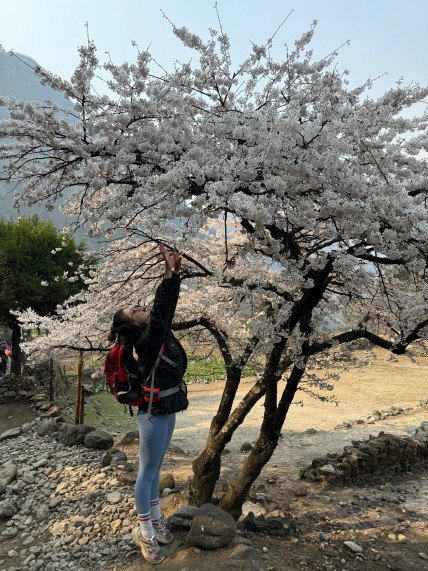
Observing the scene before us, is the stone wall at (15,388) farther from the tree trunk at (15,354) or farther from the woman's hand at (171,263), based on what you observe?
the woman's hand at (171,263)

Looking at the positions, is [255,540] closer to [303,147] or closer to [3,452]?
[303,147]

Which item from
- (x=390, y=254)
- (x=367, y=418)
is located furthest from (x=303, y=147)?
(x=367, y=418)

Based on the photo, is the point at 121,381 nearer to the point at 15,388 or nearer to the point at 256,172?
the point at 256,172

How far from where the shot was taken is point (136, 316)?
9.67ft

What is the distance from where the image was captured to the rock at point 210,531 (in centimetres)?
314

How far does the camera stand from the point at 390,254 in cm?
279

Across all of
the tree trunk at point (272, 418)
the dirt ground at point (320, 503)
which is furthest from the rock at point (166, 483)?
the tree trunk at point (272, 418)

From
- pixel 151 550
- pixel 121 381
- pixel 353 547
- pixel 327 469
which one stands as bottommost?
pixel 327 469

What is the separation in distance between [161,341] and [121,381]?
480 millimetres

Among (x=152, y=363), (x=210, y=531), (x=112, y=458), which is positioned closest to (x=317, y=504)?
(x=112, y=458)

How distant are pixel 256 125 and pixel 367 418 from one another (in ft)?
42.8

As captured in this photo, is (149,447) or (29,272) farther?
(29,272)

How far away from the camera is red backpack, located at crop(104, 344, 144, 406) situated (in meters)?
2.85

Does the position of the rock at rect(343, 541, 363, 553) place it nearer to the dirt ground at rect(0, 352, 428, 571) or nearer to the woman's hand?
the dirt ground at rect(0, 352, 428, 571)
